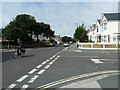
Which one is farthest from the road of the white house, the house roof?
the house roof

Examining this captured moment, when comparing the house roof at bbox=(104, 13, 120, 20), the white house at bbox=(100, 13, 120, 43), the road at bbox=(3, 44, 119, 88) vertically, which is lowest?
the road at bbox=(3, 44, 119, 88)

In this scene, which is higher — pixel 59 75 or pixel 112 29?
pixel 112 29

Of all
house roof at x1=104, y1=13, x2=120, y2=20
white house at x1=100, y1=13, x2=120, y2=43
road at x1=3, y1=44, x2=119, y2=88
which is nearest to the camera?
road at x1=3, y1=44, x2=119, y2=88

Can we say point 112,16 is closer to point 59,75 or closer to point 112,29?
point 112,29

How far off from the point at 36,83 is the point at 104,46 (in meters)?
25.5

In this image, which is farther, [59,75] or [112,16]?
[112,16]

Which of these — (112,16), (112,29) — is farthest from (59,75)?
(112,16)

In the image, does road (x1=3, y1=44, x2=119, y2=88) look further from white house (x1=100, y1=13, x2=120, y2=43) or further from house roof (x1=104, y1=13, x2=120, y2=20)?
house roof (x1=104, y1=13, x2=120, y2=20)

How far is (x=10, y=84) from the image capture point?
568 centimetres

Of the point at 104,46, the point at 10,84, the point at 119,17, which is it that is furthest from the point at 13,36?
the point at 10,84

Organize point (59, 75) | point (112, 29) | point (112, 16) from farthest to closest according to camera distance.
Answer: point (112, 16), point (112, 29), point (59, 75)

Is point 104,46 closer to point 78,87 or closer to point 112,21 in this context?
point 112,21

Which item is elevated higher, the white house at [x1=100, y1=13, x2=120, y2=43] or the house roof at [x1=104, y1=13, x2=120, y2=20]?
the house roof at [x1=104, y1=13, x2=120, y2=20]

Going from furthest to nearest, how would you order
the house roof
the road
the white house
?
the house roof, the white house, the road
